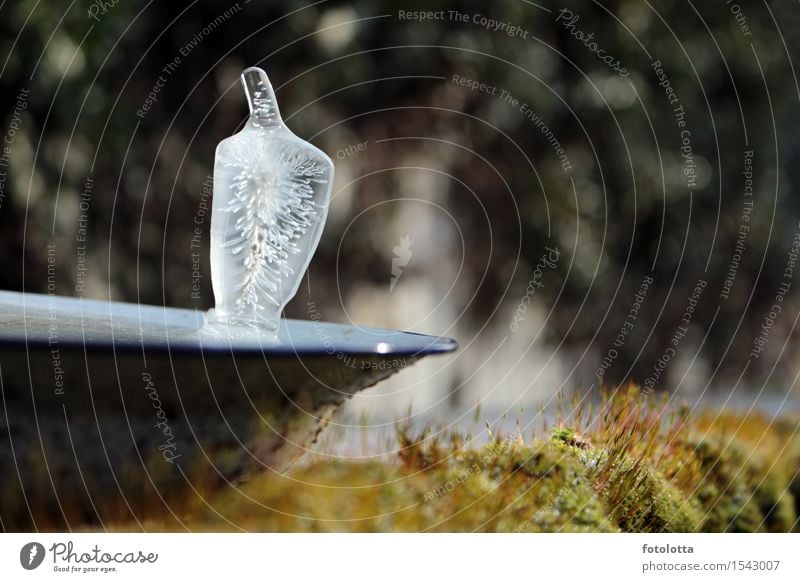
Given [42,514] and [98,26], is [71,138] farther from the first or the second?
[42,514]

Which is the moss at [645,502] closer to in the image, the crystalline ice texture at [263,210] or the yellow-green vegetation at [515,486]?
the yellow-green vegetation at [515,486]

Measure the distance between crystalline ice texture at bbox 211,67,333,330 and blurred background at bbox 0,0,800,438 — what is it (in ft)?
2.95

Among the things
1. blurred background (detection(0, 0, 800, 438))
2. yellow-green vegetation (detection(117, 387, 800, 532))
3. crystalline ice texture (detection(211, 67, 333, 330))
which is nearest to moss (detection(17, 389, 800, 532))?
yellow-green vegetation (detection(117, 387, 800, 532))

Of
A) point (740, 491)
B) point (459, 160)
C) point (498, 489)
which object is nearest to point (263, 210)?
point (498, 489)

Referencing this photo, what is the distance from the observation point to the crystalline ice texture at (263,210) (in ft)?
2.42

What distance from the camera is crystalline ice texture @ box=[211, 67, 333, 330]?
0.74 meters

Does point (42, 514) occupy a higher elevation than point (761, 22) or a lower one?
lower

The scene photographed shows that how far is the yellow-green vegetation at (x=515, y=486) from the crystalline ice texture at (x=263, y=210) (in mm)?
154

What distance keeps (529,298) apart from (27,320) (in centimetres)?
164

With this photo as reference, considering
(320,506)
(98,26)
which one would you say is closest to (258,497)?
(320,506)

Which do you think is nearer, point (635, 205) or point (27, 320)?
point (27, 320)

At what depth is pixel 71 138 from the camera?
1735 millimetres
